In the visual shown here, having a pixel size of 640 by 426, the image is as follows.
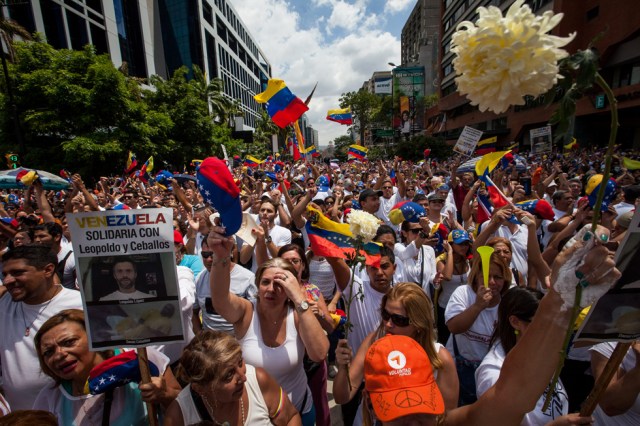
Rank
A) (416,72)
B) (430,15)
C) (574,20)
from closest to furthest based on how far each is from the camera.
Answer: (574,20) < (416,72) < (430,15)

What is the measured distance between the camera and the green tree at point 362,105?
5988 cm

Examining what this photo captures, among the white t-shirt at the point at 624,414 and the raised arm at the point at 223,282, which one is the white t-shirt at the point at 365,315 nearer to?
the raised arm at the point at 223,282

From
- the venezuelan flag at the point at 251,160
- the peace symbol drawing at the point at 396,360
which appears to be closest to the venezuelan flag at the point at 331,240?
the peace symbol drawing at the point at 396,360

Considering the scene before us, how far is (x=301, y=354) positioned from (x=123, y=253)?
1.35m

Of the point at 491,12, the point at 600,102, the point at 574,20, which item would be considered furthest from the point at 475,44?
the point at 574,20

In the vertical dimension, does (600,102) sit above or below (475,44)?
above

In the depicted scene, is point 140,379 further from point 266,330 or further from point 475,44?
point 475,44

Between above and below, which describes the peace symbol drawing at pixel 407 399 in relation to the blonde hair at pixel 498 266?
below

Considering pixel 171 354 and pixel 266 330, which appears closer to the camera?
pixel 266 330

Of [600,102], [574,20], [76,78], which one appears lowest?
[600,102]

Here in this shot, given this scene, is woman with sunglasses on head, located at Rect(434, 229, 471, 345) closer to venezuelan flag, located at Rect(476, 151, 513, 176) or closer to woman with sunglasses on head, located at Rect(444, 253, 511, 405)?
woman with sunglasses on head, located at Rect(444, 253, 511, 405)

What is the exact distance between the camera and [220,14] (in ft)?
173

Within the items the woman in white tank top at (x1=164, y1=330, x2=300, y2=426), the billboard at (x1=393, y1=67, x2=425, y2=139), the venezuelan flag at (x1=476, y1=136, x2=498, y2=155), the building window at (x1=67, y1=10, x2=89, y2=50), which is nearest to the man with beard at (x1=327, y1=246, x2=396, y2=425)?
the woman in white tank top at (x1=164, y1=330, x2=300, y2=426)

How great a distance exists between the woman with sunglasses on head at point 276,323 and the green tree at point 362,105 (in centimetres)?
5922
